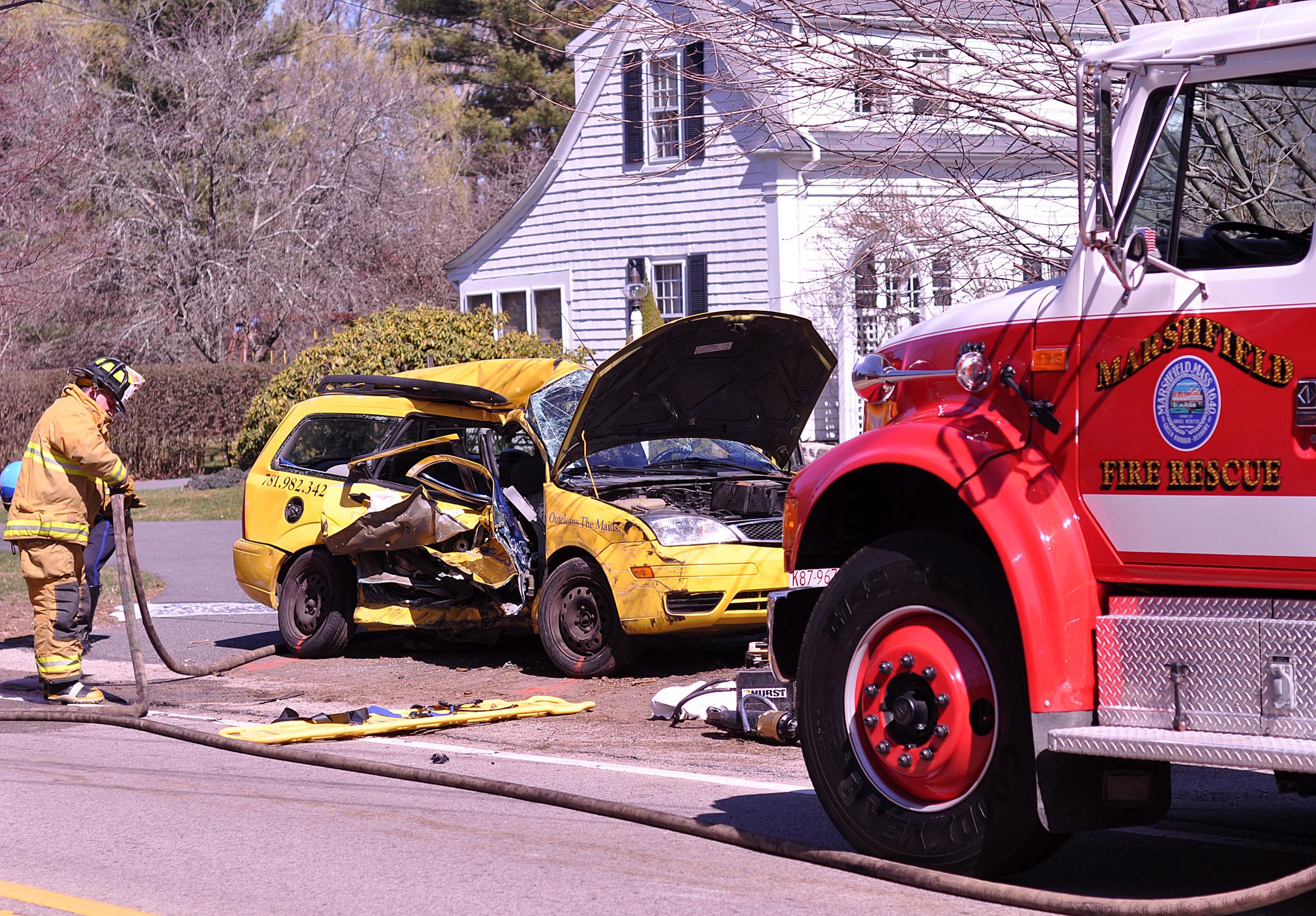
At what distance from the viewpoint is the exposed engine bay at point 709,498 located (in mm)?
10008

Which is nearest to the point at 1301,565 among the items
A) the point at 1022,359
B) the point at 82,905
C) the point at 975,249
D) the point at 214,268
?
the point at 1022,359

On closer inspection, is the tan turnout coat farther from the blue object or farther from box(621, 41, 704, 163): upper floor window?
box(621, 41, 704, 163): upper floor window

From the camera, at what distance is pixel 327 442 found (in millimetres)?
11953

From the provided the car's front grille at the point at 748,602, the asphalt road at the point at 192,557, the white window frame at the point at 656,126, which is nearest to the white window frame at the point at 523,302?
the white window frame at the point at 656,126

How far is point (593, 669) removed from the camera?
390 inches

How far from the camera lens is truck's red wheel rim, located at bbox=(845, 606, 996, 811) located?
5.00 meters

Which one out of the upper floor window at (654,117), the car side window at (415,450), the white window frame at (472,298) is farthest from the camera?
the white window frame at (472,298)

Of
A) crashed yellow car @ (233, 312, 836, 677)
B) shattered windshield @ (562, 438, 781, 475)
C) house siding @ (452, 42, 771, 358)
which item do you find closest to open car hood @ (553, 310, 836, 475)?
crashed yellow car @ (233, 312, 836, 677)

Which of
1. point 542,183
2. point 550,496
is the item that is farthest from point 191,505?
point 550,496

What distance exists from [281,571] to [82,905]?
6533mm

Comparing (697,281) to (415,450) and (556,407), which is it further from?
(556,407)

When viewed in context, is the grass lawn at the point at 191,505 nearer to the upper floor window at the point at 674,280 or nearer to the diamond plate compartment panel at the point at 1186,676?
the upper floor window at the point at 674,280

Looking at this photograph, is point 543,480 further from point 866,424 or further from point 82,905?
point 82,905

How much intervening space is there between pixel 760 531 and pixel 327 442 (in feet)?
12.9
